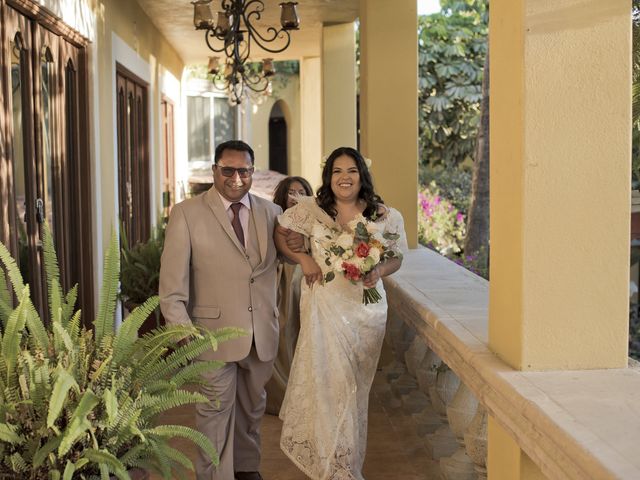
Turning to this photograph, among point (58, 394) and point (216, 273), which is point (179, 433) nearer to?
point (58, 394)

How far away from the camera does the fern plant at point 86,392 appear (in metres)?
2.60

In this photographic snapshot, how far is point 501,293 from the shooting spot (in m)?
3.11

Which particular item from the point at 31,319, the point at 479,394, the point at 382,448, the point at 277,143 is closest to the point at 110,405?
the point at 31,319

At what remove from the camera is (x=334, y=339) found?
4270 mm

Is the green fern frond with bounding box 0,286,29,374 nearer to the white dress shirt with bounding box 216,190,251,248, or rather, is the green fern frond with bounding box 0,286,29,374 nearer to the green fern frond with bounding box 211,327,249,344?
the green fern frond with bounding box 211,327,249,344

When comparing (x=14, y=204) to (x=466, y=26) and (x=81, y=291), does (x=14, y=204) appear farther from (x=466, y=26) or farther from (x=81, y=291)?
(x=466, y=26)

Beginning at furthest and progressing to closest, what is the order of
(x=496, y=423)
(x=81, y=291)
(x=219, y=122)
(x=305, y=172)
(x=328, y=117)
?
1. (x=219, y=122)
2. (x=305, y=172)
3. (x=328, y=117)
4. (x=81, y=291)
5. (x=496, y=423)

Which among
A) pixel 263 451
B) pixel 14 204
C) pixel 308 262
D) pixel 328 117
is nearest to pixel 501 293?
pixel 308 262

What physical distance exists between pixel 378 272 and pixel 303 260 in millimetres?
375

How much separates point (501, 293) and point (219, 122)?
65.8ft

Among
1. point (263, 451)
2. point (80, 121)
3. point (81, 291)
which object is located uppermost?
point (80, 121)

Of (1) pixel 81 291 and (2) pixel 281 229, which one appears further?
(1) pixel 81 291

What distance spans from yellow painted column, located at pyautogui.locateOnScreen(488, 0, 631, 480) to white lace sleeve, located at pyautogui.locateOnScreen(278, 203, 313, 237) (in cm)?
154

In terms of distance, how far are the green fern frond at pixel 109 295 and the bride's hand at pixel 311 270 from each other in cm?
133
